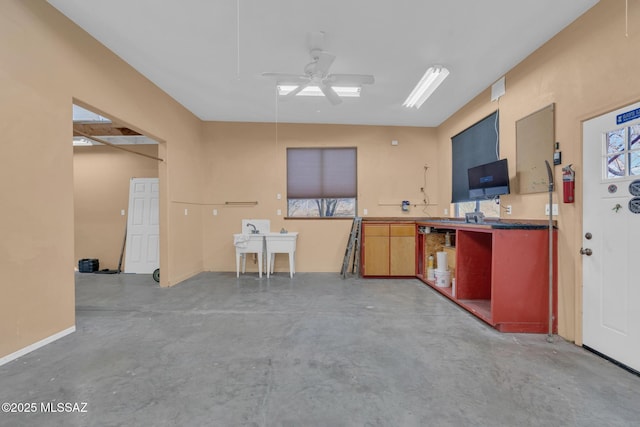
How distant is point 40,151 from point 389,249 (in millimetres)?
4772

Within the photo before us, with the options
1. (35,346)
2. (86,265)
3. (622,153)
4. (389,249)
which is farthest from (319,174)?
(86,265)

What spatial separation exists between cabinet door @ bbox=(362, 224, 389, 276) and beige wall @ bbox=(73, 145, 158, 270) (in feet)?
15.4

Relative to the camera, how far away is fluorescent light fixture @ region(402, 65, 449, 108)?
338 cm

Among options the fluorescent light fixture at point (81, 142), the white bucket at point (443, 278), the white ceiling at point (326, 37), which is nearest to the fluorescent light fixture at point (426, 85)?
the white ceiling at point (326, 37)

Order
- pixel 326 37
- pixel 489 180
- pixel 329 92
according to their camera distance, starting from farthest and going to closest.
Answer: pixel 489 180 < pixel 329 92 < pixel 326 37

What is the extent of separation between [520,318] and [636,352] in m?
0.77

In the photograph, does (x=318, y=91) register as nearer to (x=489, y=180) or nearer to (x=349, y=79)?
(x=349, y=79)

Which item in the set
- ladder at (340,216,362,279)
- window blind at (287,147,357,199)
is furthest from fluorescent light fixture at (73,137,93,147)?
ladder at (340,216,362,279)

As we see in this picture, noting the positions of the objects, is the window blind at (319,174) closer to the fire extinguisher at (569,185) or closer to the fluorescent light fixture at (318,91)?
the fluorescent light fixture at (318,91)

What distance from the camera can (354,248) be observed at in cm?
523

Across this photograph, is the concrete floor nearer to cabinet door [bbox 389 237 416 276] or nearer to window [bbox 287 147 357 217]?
cabinet door [bbox 389 237 416 276]

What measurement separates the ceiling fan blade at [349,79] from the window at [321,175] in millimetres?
2479

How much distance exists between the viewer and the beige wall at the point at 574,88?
2078 millimetres

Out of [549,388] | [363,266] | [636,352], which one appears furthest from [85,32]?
[636,352]
